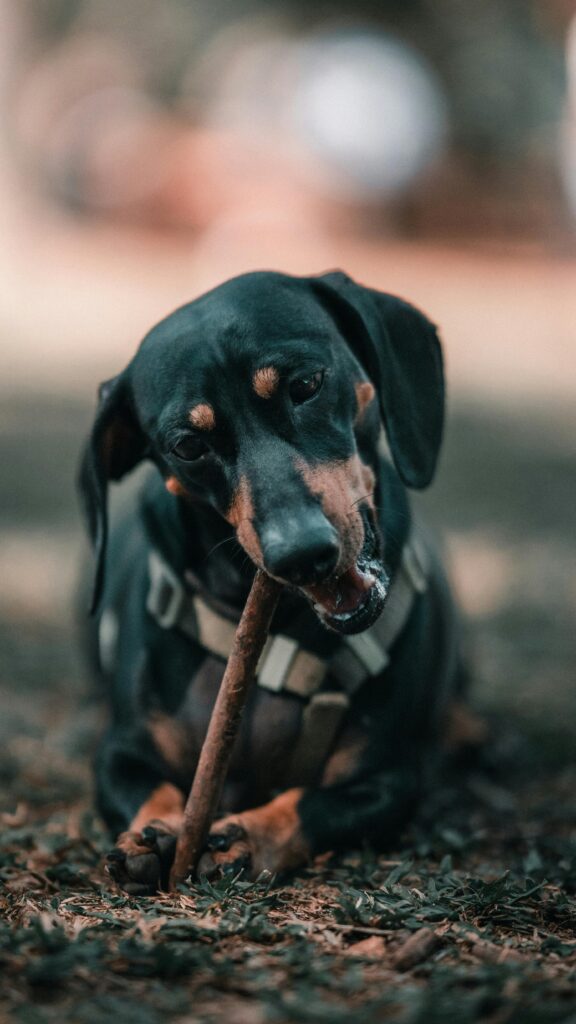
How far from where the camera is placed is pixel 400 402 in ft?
10.4

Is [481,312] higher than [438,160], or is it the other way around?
[438,160]

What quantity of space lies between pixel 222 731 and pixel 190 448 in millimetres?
611

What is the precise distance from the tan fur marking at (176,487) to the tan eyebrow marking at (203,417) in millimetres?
196

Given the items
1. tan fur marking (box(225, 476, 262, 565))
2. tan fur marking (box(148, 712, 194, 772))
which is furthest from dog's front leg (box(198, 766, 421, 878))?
tan fur marking (box(225, 476, 262, 565))

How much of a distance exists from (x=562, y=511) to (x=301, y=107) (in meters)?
18.0

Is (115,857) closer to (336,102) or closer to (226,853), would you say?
(226,853)

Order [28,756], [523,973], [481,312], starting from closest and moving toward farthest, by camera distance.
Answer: [523,973] < [28,756] < [481,312]

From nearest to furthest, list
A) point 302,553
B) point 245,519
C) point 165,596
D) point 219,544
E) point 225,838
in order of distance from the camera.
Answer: point 302,553 < point 245,519 < point 225,838 < point 219,544 < point 165,596

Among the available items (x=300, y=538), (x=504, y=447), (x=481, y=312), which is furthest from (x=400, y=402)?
(x=481, y=312)

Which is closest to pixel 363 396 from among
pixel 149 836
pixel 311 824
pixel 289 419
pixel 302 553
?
pixel 289 419

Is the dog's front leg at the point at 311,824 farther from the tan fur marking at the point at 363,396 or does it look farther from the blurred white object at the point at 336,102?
the blurred white object at the point at 336,102

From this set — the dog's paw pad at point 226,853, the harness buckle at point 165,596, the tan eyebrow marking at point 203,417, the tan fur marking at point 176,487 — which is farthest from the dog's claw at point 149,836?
the tan eyebrow marking at point 203,417

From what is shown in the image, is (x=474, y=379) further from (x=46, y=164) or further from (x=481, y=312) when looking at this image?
(x=46, y=164)

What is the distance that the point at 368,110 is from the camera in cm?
2327
